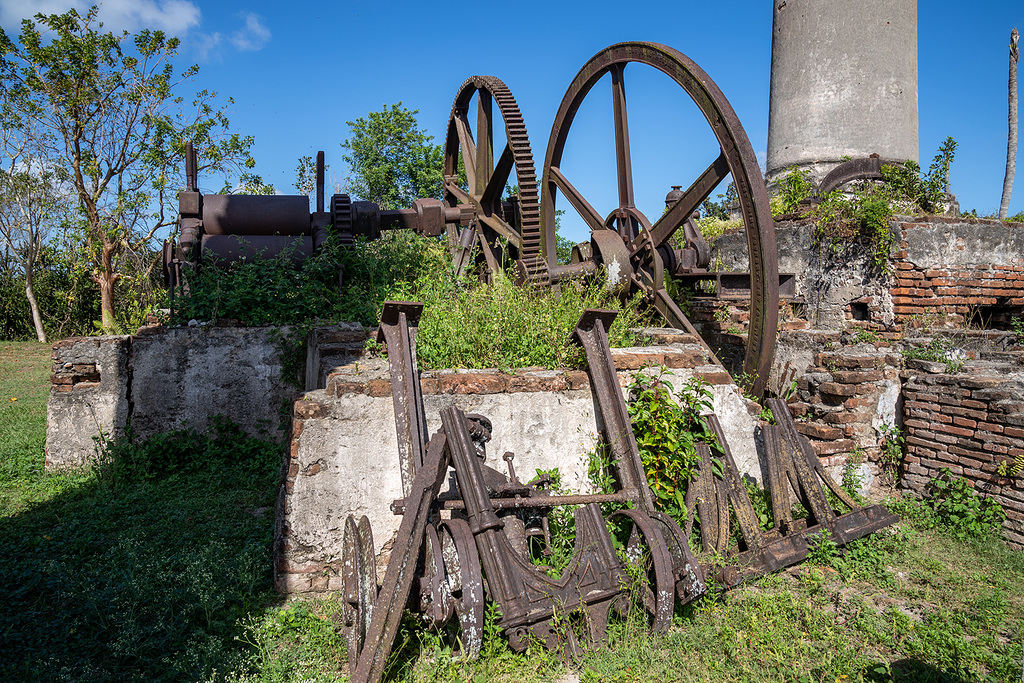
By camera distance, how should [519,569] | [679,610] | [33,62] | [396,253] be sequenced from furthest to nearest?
[33,62]
[396,253]
[679,610]
[519,569]

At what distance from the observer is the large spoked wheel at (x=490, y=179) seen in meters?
6.16

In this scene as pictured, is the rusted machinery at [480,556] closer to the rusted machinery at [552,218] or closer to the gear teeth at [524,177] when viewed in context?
the rusted machinery at [552,218]

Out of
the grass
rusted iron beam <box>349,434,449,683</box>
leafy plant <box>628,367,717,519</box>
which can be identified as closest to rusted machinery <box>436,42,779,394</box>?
leafy plant <box>628,367,717,519</box>

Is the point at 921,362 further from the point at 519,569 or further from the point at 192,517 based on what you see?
the point at 192,517

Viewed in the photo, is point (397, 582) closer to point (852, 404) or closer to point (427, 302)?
point (427, 302)

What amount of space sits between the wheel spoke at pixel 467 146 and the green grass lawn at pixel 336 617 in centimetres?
486

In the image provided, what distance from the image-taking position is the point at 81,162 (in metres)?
13.5

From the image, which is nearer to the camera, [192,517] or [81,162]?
[192,517]

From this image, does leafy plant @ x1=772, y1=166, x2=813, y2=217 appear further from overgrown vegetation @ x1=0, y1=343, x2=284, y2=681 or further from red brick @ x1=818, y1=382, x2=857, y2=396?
overgrown vegetation @ x1=0, y1=343, x2=284, y2=681

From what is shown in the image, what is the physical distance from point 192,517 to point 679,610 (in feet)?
10.2

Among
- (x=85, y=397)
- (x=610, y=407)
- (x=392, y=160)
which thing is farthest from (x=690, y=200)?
(x=392, y=160)

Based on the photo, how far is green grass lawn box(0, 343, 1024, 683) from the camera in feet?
8.70

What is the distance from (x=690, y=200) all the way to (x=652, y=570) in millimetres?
3152

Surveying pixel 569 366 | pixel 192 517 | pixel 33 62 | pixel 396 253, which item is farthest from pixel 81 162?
pixel 569 366
